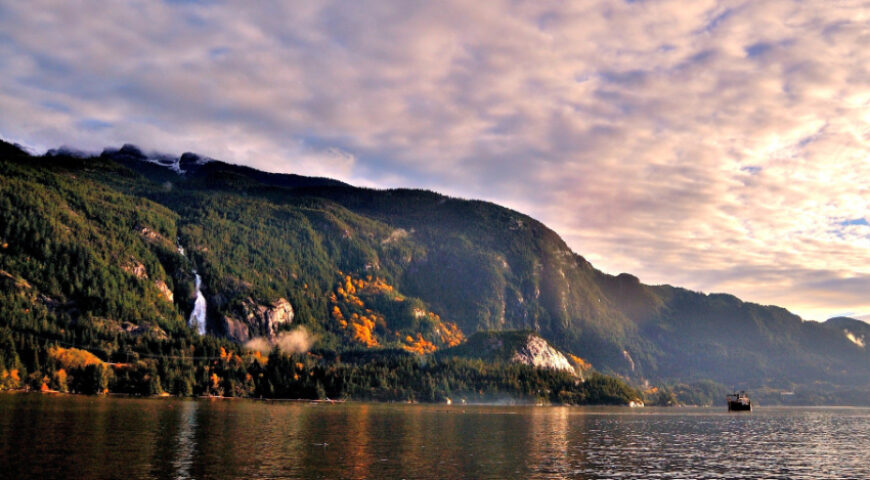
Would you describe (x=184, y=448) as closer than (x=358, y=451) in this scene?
Yes

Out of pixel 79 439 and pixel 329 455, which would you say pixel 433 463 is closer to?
pixel 329 455

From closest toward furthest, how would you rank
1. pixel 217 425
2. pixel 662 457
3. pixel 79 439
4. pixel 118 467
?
1. pixel 118 467
2. pixel 79 439
3. pixel 662 457
4. pixel 217 425

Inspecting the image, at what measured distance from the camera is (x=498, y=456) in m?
124

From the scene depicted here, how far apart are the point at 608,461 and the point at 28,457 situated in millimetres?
94177

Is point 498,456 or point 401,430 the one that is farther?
point 401,430

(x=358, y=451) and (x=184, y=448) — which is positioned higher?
(x=184, y=448)

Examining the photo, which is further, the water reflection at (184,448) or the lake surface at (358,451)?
the lake surface at (358,451)

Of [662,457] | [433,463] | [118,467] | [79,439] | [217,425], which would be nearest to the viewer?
[118,467]

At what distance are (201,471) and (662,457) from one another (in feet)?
284

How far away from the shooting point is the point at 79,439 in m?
121

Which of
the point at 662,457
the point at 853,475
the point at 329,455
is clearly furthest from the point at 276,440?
the point at 853,475

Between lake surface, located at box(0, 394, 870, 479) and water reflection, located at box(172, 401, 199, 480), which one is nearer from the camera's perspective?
water reflection, located at box(172, 401, 199, 480)

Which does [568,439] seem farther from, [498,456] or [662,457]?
[498,456]

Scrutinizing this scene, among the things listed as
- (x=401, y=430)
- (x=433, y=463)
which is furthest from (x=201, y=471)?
(x=401, y=430)
